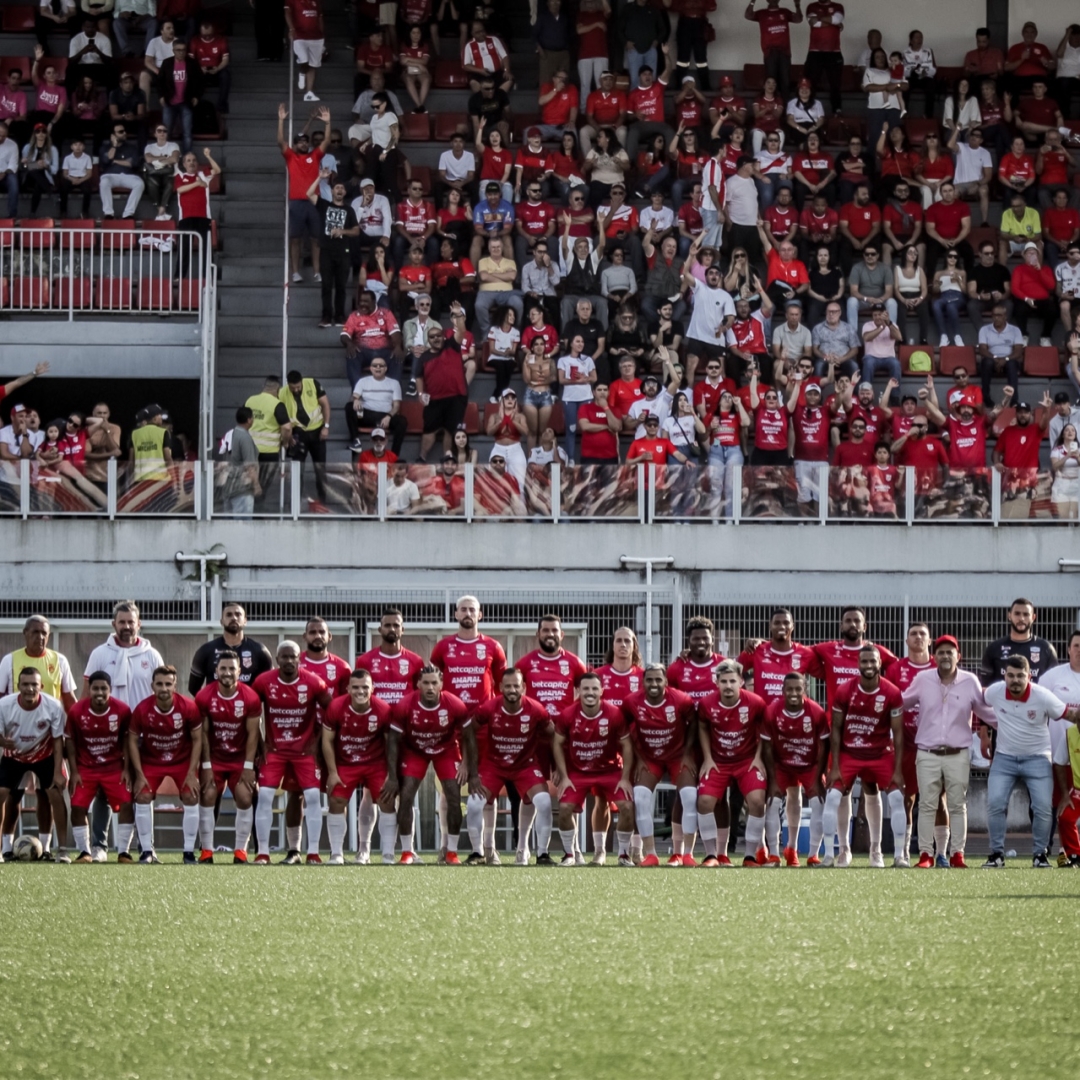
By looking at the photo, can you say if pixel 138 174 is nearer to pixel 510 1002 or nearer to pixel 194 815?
pixel 194 815

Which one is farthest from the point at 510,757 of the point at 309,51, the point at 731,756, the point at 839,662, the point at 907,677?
the point at 309,51

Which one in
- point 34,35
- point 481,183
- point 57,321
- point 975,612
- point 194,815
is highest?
point 34,35

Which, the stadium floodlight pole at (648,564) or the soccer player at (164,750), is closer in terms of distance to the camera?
the soccer player at (164,750)

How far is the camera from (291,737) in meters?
13.3

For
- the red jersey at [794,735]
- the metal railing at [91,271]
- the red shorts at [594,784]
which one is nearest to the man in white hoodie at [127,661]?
the red shorts at [594,784]

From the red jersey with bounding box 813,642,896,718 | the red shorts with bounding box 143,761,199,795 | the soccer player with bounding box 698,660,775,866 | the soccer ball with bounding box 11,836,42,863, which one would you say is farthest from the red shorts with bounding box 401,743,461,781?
the red jersey with bounding box 813,642,896,718

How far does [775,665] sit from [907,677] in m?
0.94

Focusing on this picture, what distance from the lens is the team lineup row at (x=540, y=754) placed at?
13.1 meters

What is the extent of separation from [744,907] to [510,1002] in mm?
3007

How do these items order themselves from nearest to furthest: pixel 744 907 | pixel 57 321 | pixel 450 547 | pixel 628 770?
pixel 744 907, pixel 628 770, pixel 450 547, pixel 57 321

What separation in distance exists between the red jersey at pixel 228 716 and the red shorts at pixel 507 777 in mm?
1611

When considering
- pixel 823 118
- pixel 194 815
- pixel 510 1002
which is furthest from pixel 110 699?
pixel 823 118

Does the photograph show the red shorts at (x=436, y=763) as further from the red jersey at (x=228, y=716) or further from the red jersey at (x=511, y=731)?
the red jersey at (x=228, y=716)

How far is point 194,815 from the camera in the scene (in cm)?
1323
